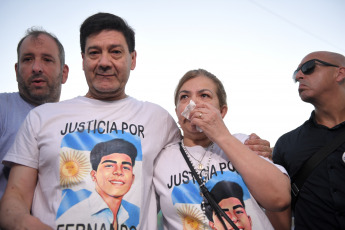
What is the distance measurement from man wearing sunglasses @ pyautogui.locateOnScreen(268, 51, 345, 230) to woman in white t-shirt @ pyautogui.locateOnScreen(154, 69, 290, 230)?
0.51m

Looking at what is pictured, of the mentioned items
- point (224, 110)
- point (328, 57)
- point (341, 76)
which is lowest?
point (224, 110)

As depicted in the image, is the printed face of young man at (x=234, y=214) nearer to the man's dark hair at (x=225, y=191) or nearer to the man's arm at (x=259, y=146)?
the man's dark hair at (x=225, y=191)

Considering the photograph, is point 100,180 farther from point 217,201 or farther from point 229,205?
point 229,205

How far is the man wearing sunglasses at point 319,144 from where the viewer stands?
9.09 ft

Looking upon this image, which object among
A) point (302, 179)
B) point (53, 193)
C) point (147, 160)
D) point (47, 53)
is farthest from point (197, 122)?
point (47, 53)

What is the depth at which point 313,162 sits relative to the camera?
2.97 metres

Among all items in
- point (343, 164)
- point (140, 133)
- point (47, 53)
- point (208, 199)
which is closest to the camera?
point (208, 199)

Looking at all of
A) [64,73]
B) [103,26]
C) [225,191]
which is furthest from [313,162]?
[64,73]

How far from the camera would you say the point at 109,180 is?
6.97 feet

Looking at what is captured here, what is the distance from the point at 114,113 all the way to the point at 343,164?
2525 millimetres

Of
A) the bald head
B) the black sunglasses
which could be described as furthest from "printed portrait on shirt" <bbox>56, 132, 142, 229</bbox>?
the bald head

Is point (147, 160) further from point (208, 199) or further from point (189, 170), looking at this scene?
point (208, 199)

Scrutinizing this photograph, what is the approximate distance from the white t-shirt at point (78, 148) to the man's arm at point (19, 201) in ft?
0.18

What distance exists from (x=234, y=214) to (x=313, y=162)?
4.83 feet
